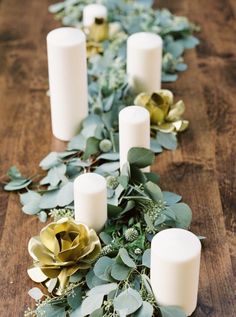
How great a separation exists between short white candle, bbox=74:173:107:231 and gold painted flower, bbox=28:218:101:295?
40mm

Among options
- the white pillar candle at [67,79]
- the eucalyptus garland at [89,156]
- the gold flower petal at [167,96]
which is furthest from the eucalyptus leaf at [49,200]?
the gold flower petal at [167,96]

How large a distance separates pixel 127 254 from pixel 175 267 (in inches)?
5.0

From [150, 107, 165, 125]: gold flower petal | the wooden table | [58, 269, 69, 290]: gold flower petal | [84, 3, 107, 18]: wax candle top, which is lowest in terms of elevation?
the wooden table

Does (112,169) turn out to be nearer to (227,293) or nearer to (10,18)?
(227,293)

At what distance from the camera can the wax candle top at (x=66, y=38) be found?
1.42 meters

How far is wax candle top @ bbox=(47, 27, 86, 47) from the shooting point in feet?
4.65

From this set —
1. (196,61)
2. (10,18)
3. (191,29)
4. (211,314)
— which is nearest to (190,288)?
(211,314)

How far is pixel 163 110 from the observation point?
4.95ft

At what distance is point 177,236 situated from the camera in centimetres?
101

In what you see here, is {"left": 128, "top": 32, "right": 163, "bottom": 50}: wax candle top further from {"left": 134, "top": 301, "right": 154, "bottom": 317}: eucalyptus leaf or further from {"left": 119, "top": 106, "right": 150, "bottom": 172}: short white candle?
{"left": 134, "top": 301, "right": 154, "bottom": 317}: eucalyptus leaf

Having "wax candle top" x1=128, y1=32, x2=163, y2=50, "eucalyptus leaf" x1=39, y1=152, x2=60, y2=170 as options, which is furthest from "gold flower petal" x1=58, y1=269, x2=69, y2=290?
"wax candle top" x1=128, y1=32, x2=163, y2=50

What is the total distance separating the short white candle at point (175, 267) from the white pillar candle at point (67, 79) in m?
0.52

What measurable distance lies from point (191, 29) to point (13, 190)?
0.79 metres

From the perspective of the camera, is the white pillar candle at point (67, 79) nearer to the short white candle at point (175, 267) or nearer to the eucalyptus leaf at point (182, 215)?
the eucalyptus leaf at point (182, 215)
